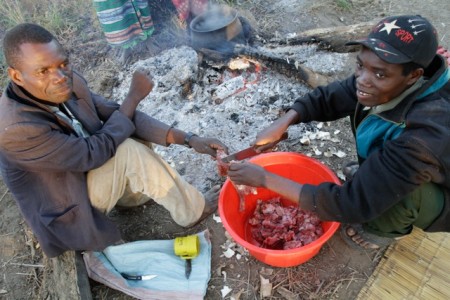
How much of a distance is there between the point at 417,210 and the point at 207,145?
1.36m

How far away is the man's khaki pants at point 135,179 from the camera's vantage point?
89.0 inches

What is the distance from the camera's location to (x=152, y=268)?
251cm

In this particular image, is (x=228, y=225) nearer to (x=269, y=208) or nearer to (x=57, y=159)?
(x=269, y=208)

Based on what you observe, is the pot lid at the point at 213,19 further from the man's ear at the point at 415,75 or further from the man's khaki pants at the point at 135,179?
the man's ear at the point at 415,75

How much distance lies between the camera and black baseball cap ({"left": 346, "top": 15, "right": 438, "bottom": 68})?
5.41 feet

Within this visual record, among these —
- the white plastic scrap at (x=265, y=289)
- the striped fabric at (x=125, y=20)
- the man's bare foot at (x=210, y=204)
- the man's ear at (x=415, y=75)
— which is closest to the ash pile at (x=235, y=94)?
the man's bare foot at (x=210, y=204)

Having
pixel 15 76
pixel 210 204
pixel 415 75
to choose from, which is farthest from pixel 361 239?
pixel 15 76

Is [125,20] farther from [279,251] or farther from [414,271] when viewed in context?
[414,271]

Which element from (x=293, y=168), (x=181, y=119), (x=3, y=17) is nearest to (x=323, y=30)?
(x=181, y=119)

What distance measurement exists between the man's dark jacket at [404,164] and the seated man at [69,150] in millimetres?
914

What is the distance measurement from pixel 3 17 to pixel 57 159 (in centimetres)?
480

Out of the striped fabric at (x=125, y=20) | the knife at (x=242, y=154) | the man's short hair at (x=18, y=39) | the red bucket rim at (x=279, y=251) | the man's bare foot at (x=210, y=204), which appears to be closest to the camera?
the man's short hair at (x=18, y=39)

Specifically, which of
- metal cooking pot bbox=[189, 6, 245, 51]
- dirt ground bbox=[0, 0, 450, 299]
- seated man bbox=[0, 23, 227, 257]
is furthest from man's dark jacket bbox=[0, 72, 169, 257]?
metal cooking pot bbox=[189, 6, 245, 51]

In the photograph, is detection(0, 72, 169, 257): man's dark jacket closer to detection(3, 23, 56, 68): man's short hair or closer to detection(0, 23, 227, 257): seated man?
detection(0, 23, 227, 257): seated man
